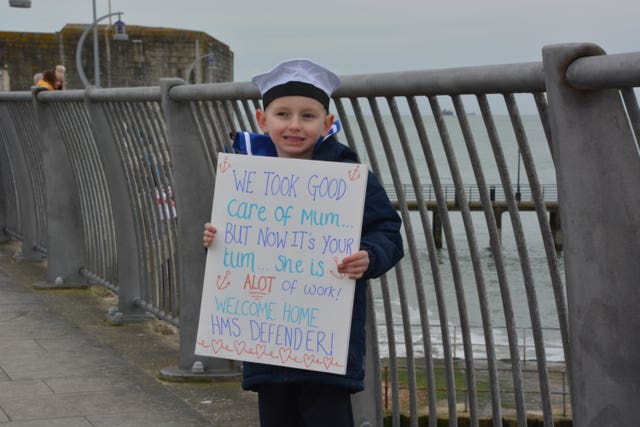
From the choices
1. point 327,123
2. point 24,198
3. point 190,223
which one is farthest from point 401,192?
point 24,198

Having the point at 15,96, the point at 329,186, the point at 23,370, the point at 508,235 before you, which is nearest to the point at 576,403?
the point at 329,186

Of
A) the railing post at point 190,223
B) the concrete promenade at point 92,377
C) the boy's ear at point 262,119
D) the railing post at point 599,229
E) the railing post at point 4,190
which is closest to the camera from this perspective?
the railing post at point 599,229

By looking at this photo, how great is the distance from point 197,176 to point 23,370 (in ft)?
3.91

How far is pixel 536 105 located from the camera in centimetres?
292

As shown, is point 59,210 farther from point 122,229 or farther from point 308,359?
point 308,359

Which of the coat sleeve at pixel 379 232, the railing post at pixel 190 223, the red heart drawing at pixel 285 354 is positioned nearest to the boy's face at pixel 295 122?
the coat sleeve at pixel 379 232

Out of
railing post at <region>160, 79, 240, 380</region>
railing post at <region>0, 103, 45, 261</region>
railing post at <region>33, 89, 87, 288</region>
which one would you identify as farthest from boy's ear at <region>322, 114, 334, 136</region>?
railing post at <region>0, 103, 45, 261</region>

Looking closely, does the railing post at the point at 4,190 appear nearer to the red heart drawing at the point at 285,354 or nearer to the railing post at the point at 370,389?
the railing post at the point at 370,389

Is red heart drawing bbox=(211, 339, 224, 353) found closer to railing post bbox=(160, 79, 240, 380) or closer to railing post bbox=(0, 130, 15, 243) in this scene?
railing post bbox=(160, 79, 240, 380)

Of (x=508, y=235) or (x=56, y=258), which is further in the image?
(x=508, y=235)

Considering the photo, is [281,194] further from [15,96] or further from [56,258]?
[15,96]

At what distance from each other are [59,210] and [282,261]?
5155 mm

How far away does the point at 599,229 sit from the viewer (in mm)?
2727

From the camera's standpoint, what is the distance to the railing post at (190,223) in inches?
213
